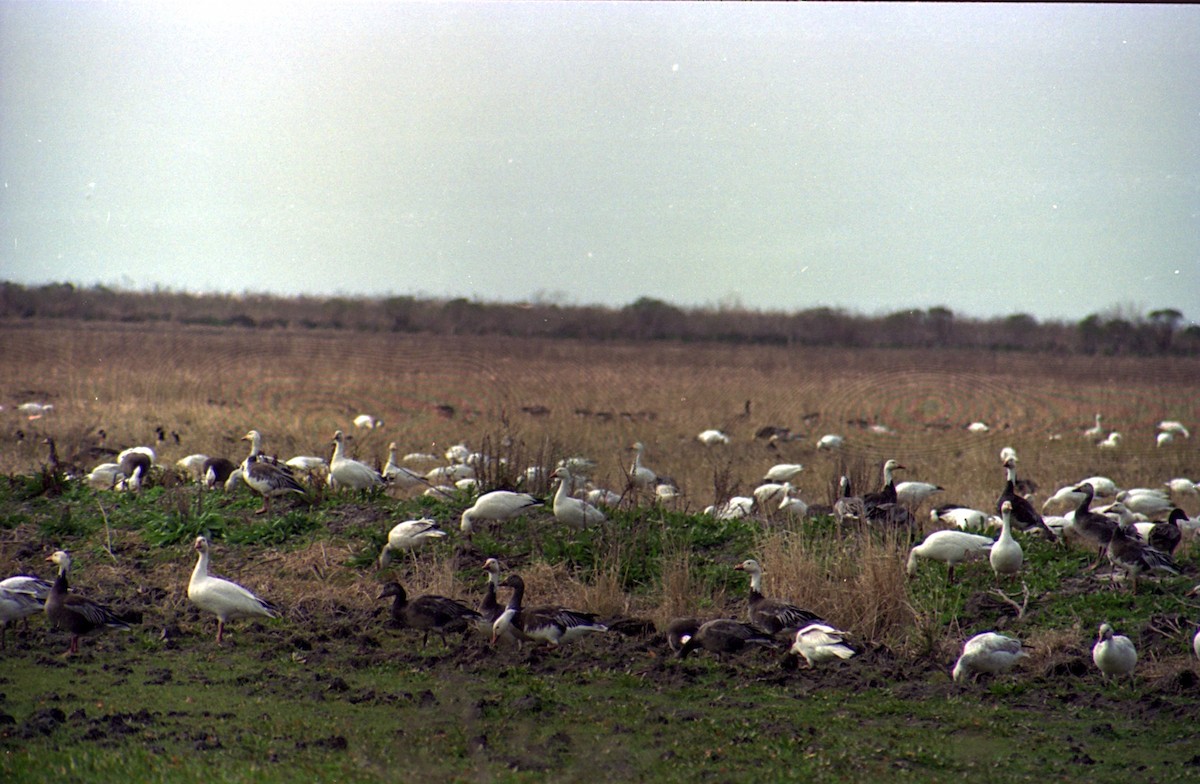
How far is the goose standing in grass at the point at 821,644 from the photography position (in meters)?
8.80

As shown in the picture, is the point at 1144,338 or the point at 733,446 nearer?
the point at 733,446

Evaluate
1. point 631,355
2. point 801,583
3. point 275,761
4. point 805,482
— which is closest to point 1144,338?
point 631,355

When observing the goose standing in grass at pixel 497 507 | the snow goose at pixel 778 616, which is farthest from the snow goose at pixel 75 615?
the snow goose at pixel 778 616

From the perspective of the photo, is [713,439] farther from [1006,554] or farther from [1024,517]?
[1006,554]

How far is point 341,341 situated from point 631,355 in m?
11.8

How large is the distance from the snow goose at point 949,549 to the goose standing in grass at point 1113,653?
2.42 metres

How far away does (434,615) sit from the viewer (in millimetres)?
9641

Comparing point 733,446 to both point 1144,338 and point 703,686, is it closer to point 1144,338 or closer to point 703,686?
point 703,686

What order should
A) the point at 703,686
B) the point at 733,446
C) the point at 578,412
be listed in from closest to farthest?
the point at 703,686
the point at 733,446
the point at 578,412

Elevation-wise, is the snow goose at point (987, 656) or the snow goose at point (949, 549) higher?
the snow goose at point (949, 549)

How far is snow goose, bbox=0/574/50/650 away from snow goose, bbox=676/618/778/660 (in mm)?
5634

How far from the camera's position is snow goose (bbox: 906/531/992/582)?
433 inches

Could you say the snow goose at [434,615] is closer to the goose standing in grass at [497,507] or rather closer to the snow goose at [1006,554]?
the goose standing in grass at [497,507]

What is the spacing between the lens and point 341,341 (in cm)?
4553
